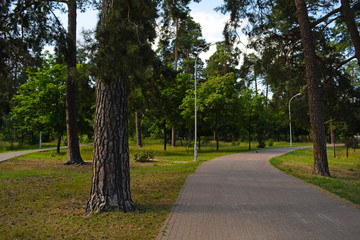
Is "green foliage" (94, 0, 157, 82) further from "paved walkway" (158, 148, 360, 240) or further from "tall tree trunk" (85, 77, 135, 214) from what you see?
"paved walkway" (158, 148, 360, 240)

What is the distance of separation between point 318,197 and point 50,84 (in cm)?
2045

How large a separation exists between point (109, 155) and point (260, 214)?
3438 millimetres

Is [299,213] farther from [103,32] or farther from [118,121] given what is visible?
[103,32]

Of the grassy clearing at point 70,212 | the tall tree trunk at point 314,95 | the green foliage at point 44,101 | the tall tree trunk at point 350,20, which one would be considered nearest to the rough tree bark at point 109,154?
the grassy clearing at point 70,212

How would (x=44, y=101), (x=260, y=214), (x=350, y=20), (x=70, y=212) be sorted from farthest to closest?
(x=44, y=101) < (x=350, y=20) < (x=70, y=212) < (x=260, y=214)

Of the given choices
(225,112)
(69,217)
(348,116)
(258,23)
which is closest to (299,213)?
(69,217)

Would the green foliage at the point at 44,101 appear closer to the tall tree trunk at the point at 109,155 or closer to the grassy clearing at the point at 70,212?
the grassy clearing at the point at 70,212

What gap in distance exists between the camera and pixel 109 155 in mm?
5781

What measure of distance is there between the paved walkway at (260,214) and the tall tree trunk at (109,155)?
4.15 ft

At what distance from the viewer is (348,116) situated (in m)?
17.1

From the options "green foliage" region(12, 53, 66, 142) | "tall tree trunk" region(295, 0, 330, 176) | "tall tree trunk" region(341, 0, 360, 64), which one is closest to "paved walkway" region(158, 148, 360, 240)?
"tall tree trunk" region(295, 0, 330, 176)

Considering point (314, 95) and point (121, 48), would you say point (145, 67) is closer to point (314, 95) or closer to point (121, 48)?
point (121, 48)

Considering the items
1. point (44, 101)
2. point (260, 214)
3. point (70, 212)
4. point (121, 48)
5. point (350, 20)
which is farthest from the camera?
point (44, 101)

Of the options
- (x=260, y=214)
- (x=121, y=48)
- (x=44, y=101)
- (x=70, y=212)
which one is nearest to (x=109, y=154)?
(x=70, y=212)
